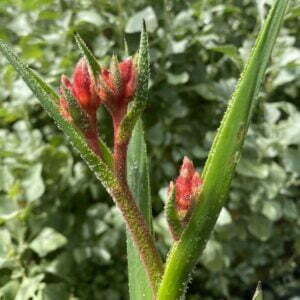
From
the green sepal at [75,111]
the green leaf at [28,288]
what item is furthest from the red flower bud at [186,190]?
the green leaf at [28,288]

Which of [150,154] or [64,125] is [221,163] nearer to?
[64,125]

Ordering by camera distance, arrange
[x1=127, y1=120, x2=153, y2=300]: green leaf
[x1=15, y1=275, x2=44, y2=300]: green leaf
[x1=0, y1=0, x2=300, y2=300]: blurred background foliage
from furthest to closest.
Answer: [x1=0, y1=0, x2=300, y2=300]: blurred background foliage, [x1=15, y1=275, x2=44, y2=300]: green leaf, [x1=127, y1=120, x2=153, y2=300]: green leaf

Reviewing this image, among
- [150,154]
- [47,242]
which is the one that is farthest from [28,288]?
[150,154]

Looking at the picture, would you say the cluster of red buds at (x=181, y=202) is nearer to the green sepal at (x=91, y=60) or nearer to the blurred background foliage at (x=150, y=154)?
the green sepal at (x=91, y=60)

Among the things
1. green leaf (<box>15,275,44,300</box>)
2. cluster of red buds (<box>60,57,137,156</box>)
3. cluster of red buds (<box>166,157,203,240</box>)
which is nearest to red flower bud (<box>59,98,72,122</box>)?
cluster of red buds (<box>60,57,137,156</box>)

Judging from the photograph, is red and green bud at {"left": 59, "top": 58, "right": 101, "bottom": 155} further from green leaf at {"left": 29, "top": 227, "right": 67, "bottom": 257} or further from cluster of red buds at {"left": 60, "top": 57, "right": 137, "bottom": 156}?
green leaf at {"left": 29, "top": 227, "right": 67, "bottom": 257}

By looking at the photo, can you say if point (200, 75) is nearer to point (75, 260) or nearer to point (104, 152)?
point (75, 260)
